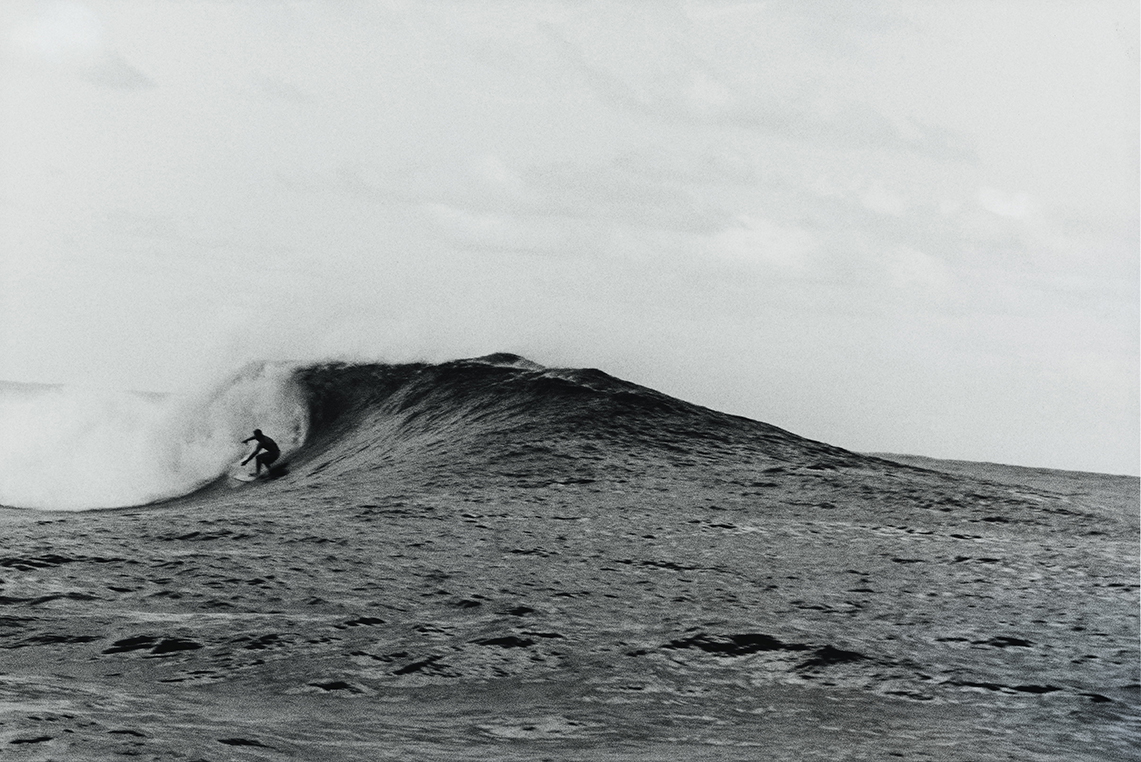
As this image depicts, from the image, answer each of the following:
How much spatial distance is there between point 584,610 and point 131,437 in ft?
50.5

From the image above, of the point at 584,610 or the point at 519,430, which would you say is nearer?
the point at 584,610

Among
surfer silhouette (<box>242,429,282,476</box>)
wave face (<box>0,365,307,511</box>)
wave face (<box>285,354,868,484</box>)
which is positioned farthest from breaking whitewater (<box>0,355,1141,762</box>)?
wave face (<box>0,365,307,511</box>)

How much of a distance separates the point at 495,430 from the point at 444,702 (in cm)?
969

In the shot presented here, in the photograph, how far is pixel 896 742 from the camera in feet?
16.3

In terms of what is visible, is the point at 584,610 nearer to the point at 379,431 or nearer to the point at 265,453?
the point at 379,431

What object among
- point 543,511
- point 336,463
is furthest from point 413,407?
point 543,511

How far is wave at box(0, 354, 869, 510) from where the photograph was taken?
1408cm

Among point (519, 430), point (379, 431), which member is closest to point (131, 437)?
point (379, 431)

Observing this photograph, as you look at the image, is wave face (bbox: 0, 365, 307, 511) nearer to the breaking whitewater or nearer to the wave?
the wave

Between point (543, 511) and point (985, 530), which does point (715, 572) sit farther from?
point (985, 530)

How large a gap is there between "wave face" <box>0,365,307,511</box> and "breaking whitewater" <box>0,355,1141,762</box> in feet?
13.1

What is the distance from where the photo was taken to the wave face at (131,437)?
1831 centimetres

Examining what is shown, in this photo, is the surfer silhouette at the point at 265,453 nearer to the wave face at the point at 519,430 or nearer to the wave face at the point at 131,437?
the wave face at the point at 519,430

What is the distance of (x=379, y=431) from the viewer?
17000 millimetres
